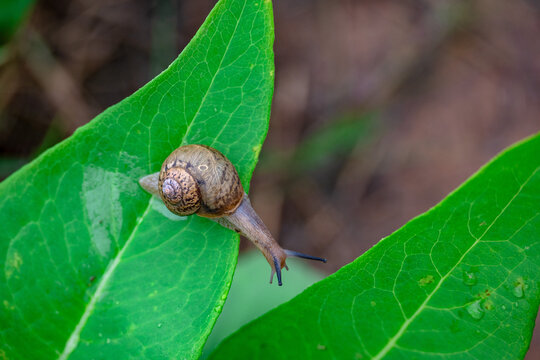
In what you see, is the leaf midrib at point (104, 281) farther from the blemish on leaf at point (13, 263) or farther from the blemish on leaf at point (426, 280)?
the blemish on leaf at point (426, 280)

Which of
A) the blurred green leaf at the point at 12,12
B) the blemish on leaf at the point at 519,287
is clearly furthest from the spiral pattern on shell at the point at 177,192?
the blurred green leaf at the point at 12,12

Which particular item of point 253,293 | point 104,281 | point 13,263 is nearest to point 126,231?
point 104,281

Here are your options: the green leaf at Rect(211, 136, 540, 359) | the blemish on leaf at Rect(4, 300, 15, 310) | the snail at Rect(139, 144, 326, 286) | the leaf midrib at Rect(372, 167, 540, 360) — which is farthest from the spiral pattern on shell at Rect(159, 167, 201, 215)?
the leaf midrib at Rect(372, 167, 540, 360)

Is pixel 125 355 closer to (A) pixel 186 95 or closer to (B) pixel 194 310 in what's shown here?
(B) pixel 194 310

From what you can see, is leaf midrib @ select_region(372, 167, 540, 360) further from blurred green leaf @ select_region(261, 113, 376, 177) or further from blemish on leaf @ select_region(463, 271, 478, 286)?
blurred green leaf @ select_region(261, 113, 376, 177)

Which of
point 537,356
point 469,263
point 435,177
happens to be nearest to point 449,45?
point 435,177

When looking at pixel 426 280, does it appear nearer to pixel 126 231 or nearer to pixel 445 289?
pixel 445 289
